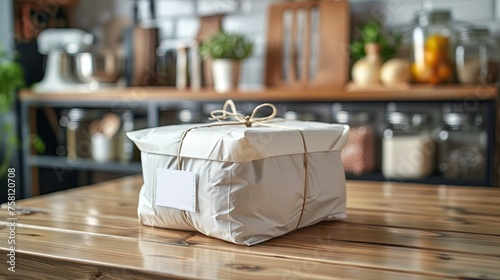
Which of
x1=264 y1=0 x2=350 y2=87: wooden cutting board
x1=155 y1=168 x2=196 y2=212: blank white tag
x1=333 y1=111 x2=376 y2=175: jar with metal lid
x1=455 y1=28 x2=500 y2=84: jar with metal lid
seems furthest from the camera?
x1=264 y1=0 x2=350 y2=87: wooden cutting board

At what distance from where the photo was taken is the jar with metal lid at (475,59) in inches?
77.7

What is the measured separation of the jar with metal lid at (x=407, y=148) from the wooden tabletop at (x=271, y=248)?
100 centimetres

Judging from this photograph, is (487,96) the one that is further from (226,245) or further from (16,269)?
(16,269)

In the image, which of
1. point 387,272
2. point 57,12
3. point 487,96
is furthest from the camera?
point 57,12

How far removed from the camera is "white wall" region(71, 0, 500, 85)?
7.09ft

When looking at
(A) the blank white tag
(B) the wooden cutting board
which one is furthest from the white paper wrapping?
(B) the wooden cutting board

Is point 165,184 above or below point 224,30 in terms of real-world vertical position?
below

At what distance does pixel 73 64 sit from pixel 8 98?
0.36 meters

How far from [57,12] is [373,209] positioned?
2456 mm

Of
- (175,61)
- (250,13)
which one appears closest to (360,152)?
(250,13)

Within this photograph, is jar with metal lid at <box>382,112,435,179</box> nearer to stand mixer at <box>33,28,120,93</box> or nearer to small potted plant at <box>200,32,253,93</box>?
small potted plant at <box>200,32,253,93</box>

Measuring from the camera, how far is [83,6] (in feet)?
9.77

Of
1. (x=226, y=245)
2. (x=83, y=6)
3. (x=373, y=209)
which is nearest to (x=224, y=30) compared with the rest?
(x=83, y=6)

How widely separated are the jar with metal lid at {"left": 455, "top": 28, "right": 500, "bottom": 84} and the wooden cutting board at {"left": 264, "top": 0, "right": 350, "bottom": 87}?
1.42 ft
